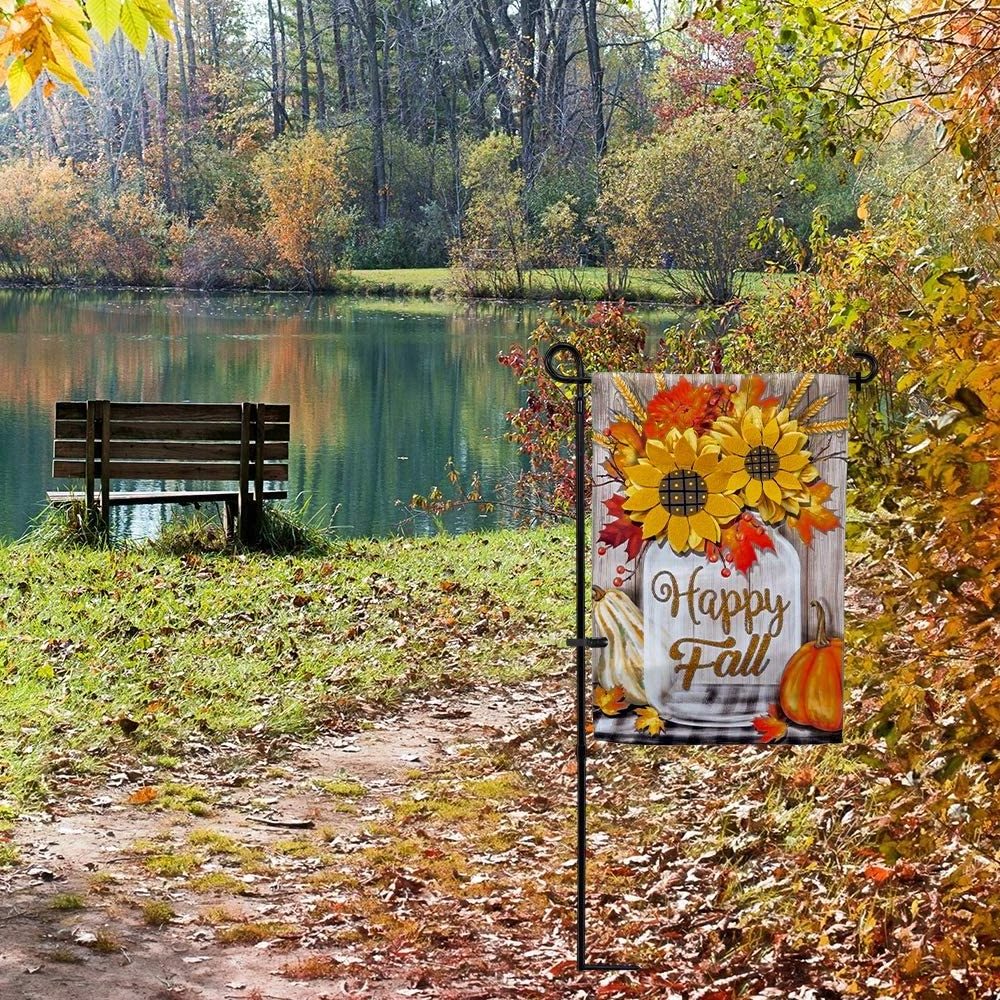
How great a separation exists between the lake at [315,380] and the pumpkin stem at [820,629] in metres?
11.6

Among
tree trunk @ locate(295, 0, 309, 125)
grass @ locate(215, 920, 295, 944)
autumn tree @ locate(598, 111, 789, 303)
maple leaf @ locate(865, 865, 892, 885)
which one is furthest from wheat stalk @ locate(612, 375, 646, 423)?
tree trunk @ locate(295, 0, 309, 125)

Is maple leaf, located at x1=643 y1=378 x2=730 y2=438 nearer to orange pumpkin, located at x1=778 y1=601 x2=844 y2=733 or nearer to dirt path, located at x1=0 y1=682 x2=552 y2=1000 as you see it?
orange pumpkin, located at x1=778 y1=601 x2=844 y2=733

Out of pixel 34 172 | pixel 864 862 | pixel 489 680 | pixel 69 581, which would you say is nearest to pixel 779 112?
pixel 489 680

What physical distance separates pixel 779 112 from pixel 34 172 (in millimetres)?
54891

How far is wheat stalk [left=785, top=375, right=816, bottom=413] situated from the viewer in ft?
12.9

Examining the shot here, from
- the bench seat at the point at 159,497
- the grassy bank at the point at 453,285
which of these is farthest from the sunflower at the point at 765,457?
the grassy bank at the point at 453,285

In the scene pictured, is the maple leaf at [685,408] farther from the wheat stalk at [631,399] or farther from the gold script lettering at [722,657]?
the gold script lettering at [722,657]

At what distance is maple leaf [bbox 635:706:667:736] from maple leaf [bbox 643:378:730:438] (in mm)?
736

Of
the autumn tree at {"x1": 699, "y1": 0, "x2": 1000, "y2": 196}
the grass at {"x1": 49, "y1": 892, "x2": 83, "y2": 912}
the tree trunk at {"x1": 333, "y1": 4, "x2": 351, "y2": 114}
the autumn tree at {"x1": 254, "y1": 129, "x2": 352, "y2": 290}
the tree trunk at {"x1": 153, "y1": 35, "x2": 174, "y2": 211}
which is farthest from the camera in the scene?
the tree trunk at {"x1": 333, "y1": 4, "x2": 351, "y2": 114}

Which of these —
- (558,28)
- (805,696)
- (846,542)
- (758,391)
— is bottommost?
(805,696)

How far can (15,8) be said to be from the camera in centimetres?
369

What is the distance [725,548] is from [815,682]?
1.43 feet

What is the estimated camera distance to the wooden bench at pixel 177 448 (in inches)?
488

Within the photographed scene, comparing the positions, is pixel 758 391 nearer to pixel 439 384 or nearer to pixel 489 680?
pixel 489 680
